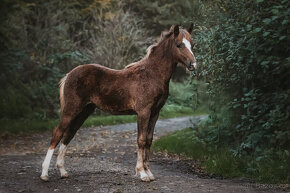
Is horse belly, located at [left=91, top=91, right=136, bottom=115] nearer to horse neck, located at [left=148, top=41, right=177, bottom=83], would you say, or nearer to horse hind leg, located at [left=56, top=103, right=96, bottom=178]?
horse hind leg, located at [left=56, top=103, right=96, bottom=178]

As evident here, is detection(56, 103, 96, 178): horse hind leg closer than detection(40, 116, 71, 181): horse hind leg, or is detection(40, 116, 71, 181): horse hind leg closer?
detection(40, 116, 71, 181): horse hind leg

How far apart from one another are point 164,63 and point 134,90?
70 centimetres

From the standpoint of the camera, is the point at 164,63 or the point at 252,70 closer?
the point at 164,63

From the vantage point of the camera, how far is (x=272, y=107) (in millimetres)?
7840

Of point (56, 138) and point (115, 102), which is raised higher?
point (115, 102)

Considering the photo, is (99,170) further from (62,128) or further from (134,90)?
(134,90)

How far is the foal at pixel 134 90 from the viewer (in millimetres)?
6395

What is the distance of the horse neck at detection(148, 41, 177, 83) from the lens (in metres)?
6.51

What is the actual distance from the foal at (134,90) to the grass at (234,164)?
5.81 feet

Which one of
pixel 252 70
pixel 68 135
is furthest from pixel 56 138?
pixel 252 70

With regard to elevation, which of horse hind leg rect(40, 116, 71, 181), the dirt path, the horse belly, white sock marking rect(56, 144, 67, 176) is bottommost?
the dirt path

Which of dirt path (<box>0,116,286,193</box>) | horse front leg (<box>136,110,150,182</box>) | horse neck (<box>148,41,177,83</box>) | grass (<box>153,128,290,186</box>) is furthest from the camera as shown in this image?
grass (<box>153,128,290,186</box>)

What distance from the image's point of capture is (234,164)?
7.57 metres

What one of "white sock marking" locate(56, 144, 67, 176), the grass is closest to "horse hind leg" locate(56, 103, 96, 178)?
"white sock marking" locate(56, 144, 67, 176)
